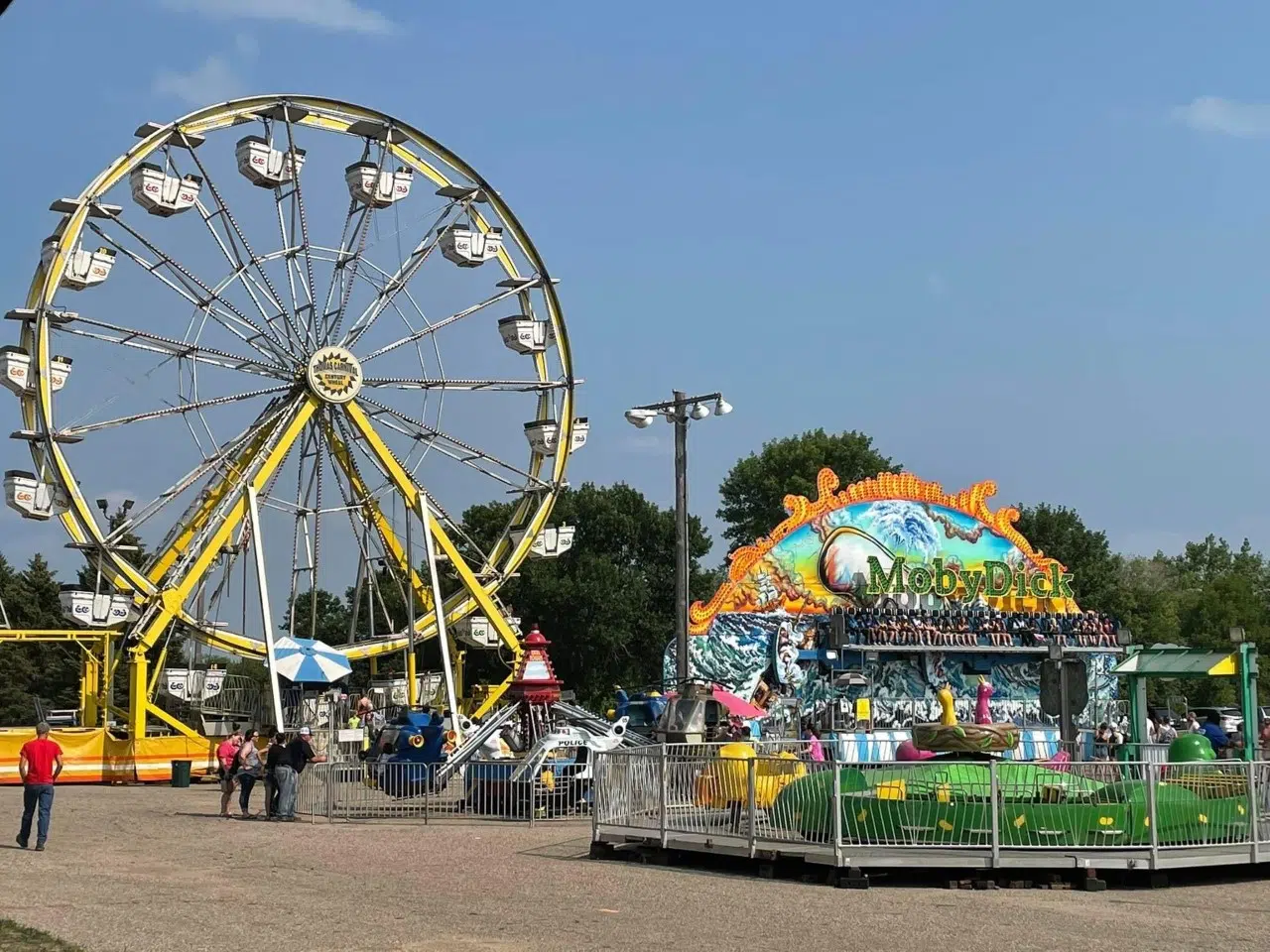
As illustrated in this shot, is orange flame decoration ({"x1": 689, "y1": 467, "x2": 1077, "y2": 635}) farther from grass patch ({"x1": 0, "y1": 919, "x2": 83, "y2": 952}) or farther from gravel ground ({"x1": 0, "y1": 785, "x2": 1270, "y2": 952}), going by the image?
grass patch ({"x1": 0, "y1": 919, "x2": 83, "y2": 952})

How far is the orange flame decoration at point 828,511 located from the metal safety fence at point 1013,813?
2922 centimetres

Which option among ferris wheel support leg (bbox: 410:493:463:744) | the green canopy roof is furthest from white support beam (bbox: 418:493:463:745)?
the green canopy roof

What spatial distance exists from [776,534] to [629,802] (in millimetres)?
29037

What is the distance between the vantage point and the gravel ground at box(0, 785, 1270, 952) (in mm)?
12344

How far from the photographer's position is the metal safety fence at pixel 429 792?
24.2 m

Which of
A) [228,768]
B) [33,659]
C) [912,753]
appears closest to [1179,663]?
[912,753]

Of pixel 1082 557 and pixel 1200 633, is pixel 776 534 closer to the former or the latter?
pixel 1082 557

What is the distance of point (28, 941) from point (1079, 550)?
73.6 metres

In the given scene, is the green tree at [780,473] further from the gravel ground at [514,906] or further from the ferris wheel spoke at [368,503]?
the gravel ground at [514,906]

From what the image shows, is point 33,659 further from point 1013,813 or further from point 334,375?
point 1013,813

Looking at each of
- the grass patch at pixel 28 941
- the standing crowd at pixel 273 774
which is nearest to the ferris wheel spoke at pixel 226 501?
the standing crowd at pixel 273 774

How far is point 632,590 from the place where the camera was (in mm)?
75500

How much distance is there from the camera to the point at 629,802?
18578 mm

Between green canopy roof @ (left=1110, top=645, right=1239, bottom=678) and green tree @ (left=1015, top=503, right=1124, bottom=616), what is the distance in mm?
52254
